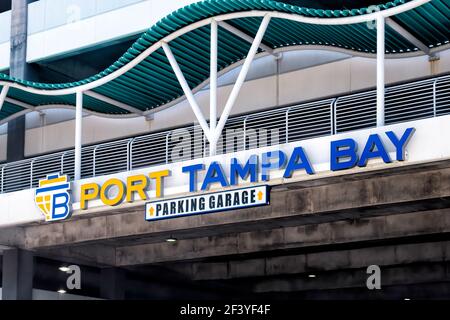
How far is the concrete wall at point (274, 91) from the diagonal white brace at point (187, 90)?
490 centimetres

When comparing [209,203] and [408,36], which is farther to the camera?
[408,36]

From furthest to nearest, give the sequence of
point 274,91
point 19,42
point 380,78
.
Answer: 1. point 19,42
2. point 274,91
3. point 380,78

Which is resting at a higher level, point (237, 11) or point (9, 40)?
point (9, 40)

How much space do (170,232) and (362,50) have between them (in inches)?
327

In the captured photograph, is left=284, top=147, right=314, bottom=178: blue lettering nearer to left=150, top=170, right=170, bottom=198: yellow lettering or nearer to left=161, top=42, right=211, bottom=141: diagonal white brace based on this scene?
left=161, top=42, right=211, bottom=141: diagonal white brace

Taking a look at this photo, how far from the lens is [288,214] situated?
89.6 feet

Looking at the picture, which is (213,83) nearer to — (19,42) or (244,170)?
(244,170)

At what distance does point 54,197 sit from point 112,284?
9.26 metres

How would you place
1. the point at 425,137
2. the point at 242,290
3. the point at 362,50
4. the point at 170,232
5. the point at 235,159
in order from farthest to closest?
1. the point at 242,290
2. the point at 170,232
3. the point at 362,50
4. the point at 235,159
5. the point at 425,137

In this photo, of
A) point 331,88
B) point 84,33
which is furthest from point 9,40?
point 331,88

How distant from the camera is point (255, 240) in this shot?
33281 millimetres

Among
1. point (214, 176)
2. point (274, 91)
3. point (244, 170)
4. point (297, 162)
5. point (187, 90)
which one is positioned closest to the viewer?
point (297, 162)

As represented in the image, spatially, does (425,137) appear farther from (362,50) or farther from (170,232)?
(170,232)

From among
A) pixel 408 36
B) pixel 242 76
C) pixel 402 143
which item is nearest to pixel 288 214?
pixel 242 76
